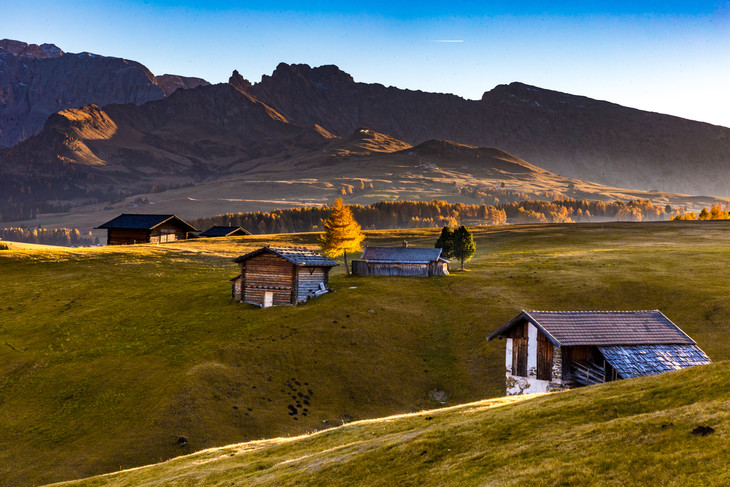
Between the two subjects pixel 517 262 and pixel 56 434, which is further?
pixel 517 262

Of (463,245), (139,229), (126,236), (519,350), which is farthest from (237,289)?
(126,236)

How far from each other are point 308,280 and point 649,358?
137 ft

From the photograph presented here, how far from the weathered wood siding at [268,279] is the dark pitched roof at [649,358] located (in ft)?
130

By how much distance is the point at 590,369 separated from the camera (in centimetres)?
3841

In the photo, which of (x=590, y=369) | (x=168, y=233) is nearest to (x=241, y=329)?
(x=590, y=369)

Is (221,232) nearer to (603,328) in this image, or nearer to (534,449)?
(603,328)

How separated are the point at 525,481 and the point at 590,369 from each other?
24799 mm

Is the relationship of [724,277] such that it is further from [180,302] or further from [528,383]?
[180,302]

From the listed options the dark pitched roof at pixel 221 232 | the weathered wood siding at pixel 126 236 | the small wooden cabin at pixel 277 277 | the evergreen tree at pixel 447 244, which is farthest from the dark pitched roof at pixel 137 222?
the evergreen tree at pixel 447 244

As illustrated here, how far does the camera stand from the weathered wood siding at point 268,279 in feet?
227

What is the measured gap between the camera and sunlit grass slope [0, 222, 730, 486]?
141 feet

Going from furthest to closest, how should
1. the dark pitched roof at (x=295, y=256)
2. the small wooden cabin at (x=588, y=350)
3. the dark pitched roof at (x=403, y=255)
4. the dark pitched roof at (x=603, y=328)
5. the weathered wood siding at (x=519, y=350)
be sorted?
A: the dark pitched roof at (x=403, y=255), the dark pitched roof at (x=295, y=256), the weathered wood siding at (x=519, y=350), the dark pitched roof at (x=603, y=328), the small wooden cabin at (x=588, y=350)

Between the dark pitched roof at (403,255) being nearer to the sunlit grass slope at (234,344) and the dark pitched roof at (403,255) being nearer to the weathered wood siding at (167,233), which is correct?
the sunlit grass slope at (234,344)

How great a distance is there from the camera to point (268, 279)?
70000 millimetres
